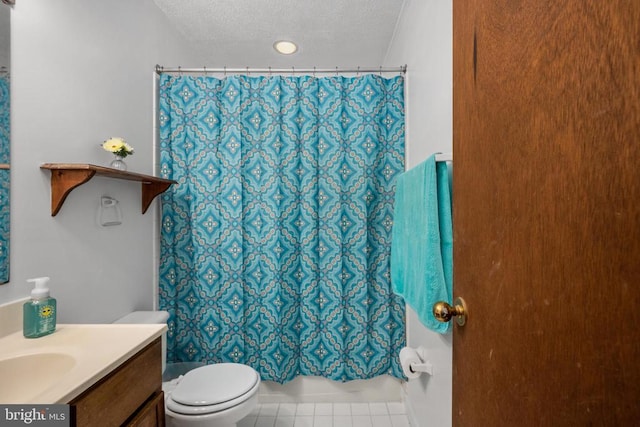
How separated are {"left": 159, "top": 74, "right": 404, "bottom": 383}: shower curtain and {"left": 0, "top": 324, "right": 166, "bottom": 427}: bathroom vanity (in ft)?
2.63

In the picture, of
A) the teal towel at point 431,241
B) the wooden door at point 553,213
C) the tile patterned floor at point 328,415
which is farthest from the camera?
the tile patterned floor at point 328,415

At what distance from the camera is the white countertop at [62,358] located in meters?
0.72

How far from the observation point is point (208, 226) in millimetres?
1771

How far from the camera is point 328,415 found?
176 cm

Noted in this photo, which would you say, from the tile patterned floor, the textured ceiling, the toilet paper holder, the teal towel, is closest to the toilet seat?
the tile patterned floor

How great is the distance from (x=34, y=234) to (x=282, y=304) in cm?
120

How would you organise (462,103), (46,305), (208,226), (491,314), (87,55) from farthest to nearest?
(208,226)
(87,55)
(46,305)
(462,103)
(491,314)

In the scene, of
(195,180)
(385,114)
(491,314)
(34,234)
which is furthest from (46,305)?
(385,114)

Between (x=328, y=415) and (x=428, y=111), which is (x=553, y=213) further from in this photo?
(x=328, y=415)

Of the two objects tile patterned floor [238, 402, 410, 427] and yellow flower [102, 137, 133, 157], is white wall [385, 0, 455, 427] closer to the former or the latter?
tile patterned floor [238, 402, 410, 427]

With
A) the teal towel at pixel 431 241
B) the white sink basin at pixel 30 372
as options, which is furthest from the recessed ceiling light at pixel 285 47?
the white sink basin at pixel 30 372

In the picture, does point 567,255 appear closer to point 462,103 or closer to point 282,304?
point 462,103

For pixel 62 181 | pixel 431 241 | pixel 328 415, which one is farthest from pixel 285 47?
pixel 328 415

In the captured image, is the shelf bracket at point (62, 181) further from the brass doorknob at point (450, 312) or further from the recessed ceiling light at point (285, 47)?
the recessed ceiling light at point (285, 47)
